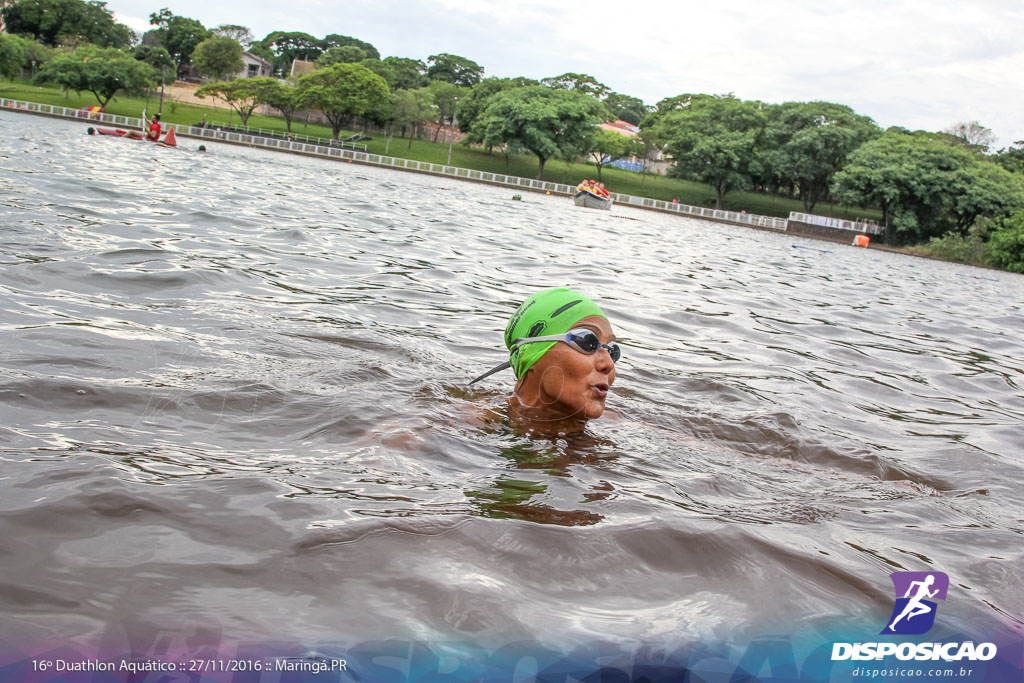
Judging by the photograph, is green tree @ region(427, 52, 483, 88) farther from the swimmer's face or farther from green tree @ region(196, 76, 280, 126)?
the swimmer's face

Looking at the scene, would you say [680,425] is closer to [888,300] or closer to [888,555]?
[888,555]

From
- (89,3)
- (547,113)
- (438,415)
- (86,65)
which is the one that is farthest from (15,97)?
(438,415)

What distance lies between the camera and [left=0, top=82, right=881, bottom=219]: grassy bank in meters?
70.6

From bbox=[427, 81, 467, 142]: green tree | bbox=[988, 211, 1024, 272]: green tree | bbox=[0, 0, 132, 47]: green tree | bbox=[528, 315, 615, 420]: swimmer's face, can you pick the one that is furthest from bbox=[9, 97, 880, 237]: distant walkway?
bbox=[528, 315, 615, 420]: swimmer's face

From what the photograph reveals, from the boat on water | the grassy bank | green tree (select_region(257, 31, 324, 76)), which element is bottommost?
the boat on water

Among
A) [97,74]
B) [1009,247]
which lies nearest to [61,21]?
[97,74]

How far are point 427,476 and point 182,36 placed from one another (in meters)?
125

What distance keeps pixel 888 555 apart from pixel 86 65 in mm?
78075

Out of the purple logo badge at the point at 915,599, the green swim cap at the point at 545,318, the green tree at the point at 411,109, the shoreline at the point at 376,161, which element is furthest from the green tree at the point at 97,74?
the purple logo badge at the point at 915,599

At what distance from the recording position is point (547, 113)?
64.6 metres

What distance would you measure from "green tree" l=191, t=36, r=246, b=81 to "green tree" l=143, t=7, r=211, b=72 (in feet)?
69.9

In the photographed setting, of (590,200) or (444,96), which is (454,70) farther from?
(590,200)

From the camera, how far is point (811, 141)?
63.0 meters

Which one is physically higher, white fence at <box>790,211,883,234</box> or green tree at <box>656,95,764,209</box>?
green tree at <box>656,95,764,209</box>
